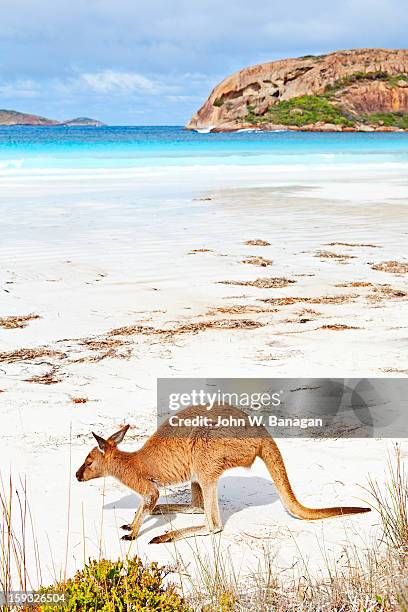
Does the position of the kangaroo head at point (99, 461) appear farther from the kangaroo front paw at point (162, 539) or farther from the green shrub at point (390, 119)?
the green shrub at point (390, 119)

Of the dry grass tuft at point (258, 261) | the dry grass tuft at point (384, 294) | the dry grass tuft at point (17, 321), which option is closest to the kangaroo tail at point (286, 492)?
the dry grass tuft at point (17, 321)

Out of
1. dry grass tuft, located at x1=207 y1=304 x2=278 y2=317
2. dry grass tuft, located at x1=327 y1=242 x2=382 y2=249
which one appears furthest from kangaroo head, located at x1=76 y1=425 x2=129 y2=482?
dry grass tuft, located at x1=327 y1=242 x2=382 y2=249

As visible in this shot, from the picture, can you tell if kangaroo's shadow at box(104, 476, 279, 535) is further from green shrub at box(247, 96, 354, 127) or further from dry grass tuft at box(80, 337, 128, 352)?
green shrub at box(247, 96, 354, 127)

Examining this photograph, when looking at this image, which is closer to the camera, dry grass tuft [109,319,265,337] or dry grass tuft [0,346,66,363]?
dry grass tuft [0,346,66,363]

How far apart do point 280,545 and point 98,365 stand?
9.60ft

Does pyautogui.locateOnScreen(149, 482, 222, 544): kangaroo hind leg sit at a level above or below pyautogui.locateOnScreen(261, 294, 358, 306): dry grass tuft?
below

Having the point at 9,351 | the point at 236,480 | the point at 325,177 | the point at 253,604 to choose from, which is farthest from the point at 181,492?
the point at 325,177

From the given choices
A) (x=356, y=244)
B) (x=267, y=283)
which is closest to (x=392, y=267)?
(x=267, y=283)

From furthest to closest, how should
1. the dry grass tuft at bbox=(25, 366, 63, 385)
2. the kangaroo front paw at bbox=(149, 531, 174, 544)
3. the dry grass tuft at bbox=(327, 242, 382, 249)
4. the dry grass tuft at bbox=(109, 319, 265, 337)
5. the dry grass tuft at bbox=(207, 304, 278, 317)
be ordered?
the dry grass tuft at bbox=(327, 242, 382, 249) → the dry grass tuft at bbox=(207, 304, 278, 317) → the dry grass tuft at bbox=(109, 319, 265, 337) → the dry grass tuft at bbox=(25, 366, 63, 385) → the kangaroo front paw at bbox=(149, 531, 174, 544)

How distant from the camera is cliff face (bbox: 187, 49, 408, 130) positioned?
96.0 m

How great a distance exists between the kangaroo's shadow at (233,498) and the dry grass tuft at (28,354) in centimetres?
253

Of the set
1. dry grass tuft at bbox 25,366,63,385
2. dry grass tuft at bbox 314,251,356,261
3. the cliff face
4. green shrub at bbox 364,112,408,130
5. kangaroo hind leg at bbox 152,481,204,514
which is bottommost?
kangaroo hind leg at bbox 152,481,204,514
